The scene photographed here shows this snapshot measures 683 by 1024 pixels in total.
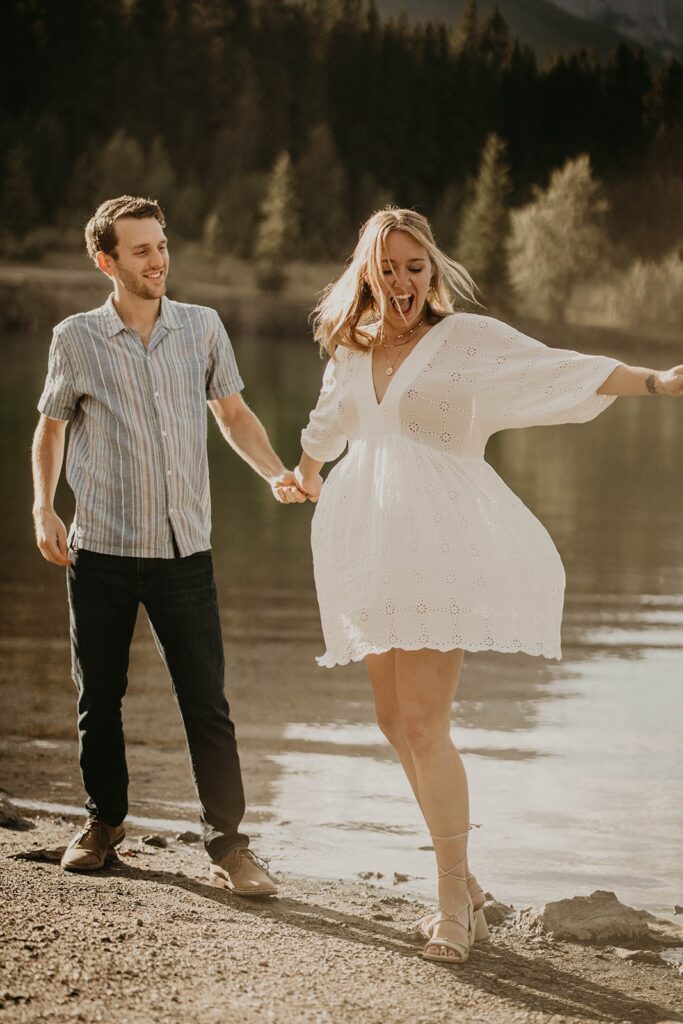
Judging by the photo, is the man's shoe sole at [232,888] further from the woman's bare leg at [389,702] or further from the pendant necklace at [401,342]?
the pendant necklace at [401,342]

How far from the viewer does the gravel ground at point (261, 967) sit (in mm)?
2307

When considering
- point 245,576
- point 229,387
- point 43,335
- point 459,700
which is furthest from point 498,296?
point 229,387

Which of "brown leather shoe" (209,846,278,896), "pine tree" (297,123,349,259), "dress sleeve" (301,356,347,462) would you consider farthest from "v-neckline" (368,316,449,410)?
"pine tree" (297,123,349,259)

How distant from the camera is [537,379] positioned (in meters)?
2.55

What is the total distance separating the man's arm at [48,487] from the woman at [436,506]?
64 cm

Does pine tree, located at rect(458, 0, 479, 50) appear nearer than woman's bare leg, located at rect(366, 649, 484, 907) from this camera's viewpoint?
No

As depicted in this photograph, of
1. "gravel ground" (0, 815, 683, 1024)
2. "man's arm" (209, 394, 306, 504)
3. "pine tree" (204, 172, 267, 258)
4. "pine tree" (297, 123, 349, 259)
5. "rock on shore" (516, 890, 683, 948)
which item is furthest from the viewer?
"pine tree" (297, 123, 349, 259)

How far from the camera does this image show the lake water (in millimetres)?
3600

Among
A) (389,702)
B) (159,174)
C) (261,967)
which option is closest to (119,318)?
(389,702)

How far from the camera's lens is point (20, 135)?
93.7 feet

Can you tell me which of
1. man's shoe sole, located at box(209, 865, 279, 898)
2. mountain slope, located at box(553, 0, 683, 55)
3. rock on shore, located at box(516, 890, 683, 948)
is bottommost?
rock on shore, located at box(516, 890, 683, 948)

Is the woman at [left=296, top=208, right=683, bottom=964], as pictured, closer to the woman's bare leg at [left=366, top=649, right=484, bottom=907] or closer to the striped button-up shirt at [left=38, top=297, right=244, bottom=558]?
the woman's bare leg at [left=366, top=649, right=484, bottom=907]

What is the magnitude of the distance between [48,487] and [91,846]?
76cm

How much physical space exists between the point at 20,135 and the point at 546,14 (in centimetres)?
1058
